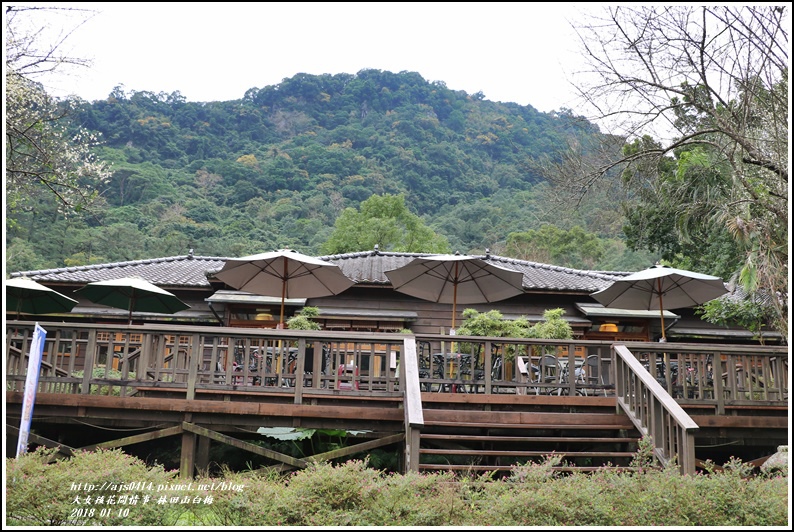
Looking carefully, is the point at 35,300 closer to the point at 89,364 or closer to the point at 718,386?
the point at 89,364

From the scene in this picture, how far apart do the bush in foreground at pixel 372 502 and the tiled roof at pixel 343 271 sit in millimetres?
9529

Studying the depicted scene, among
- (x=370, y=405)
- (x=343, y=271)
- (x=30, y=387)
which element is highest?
(x=343, y=271)

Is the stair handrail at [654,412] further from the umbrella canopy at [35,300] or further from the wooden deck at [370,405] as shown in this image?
the umbrella canopy at [35,300]

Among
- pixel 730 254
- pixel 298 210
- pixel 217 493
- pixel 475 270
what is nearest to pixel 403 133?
pixel 298 210

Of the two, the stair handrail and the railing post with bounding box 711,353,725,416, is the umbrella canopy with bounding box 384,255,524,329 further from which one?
the railing post with bounding box 711,353,725,416

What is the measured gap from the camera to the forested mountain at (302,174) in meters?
36.6

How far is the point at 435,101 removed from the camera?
64500 millimetres

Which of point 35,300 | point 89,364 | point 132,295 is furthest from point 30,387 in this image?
point 35,300

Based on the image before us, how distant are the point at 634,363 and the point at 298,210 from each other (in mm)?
36456

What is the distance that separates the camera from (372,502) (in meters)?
5.15

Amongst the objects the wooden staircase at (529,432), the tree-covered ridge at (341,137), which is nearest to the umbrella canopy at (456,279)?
the wooden staircase at (529,432)

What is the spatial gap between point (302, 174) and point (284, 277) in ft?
123

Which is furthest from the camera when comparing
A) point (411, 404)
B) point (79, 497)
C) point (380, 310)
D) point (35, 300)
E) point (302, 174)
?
point (302, 174)

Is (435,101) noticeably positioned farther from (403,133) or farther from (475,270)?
(475,270)
